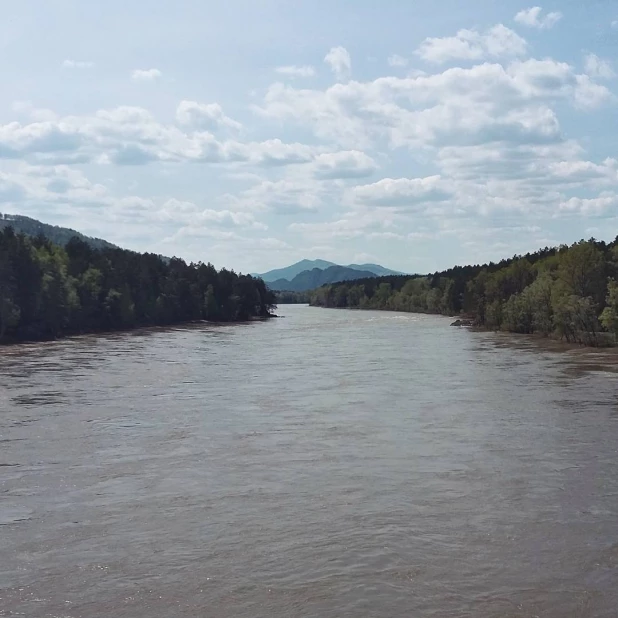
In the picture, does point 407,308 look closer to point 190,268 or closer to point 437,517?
point 190,268

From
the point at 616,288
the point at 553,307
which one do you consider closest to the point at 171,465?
the point at 616,288

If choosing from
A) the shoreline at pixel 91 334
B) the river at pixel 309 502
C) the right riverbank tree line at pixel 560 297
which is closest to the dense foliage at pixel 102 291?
the shoreline at pixel 91 334

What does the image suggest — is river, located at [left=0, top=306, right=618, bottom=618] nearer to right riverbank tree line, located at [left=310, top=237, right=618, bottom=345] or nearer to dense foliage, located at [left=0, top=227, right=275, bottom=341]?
right riverbank tree line, located at [left=310, top=237, right=618, bottom=345]

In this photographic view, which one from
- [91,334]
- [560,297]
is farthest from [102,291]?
[560,297]

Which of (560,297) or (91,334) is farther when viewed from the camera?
(91,334)

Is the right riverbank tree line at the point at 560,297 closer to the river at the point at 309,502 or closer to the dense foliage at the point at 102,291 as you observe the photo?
the river at the point at 309,502

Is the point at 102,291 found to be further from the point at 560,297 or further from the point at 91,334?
the point at 560,297
